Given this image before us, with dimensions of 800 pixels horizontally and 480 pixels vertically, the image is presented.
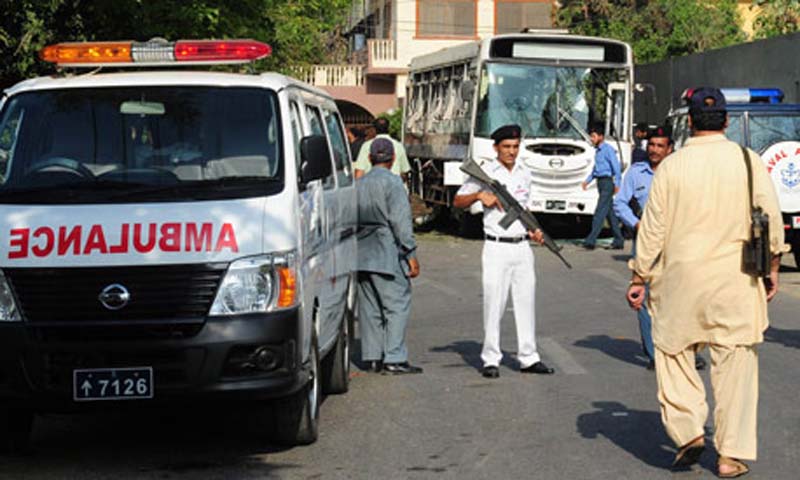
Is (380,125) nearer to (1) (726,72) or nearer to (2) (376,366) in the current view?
(2) (376,366)

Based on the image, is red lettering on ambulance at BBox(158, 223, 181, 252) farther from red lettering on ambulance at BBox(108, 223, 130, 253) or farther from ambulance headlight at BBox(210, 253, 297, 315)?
ambulance headlight at BBox(210, 253, 297, 315)

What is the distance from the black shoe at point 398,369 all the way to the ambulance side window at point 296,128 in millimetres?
2842

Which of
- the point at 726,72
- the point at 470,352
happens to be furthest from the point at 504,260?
the point at 726,72

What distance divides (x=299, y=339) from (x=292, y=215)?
2.08ft

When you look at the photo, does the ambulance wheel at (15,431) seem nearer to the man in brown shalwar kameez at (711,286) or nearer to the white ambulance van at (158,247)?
the white ambulance van at (158,247)

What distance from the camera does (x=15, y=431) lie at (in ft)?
26.9

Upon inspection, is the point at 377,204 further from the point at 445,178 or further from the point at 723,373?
the point at 445,178

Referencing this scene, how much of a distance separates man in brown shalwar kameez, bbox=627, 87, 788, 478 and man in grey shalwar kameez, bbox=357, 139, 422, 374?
357 centimetres

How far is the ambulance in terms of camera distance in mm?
18906

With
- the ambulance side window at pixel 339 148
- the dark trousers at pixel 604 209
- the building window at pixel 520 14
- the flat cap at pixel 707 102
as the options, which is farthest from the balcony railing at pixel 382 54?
the flat cap at pixel 707 102

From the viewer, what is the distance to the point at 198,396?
7523mm

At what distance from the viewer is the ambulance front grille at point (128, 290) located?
7.46 m

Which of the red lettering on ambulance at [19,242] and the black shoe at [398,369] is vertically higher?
the red lettering on ambulance at [19,242]

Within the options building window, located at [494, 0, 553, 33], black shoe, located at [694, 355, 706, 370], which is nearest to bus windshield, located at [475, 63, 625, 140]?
black shoe, located at [694, 355, 706, 370]
